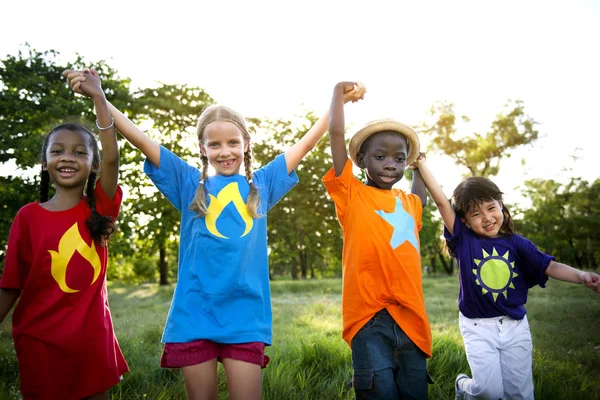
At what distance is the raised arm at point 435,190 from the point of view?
11.5 ft

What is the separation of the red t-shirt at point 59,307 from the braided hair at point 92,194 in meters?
0.06

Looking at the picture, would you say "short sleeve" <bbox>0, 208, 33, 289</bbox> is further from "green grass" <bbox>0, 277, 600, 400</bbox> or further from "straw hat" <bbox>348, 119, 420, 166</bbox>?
"straw hat" <bbox>348, 119, 420, 166</bbox>

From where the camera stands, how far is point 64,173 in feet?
9.35

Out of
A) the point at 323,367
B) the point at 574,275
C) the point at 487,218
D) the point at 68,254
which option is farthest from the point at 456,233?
the point at 68,254

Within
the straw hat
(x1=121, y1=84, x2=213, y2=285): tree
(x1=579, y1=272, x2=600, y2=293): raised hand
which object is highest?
(x1=121, y1=84, x2=213, y2=285): tree

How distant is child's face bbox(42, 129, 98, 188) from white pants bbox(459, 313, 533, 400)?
308cm

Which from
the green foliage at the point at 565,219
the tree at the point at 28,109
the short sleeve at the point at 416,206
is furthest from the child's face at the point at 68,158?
the green foliage at the point at 565,219

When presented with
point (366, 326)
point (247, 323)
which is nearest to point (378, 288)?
point (366, 326)

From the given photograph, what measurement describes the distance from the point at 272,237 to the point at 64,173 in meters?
23.8

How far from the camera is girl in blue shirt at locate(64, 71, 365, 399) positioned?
2.54 m

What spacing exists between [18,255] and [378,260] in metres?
2.26

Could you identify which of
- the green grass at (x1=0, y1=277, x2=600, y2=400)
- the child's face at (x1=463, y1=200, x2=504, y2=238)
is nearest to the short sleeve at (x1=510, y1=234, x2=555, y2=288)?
the child's face at (x1=463, y1=200, x2=504, y2=238)

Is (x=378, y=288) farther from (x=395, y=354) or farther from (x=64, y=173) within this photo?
A: (x=64, y=173)

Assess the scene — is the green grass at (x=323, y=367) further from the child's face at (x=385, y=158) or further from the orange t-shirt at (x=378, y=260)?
the child's face at (x=385, y=158)
